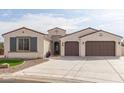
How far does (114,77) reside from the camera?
1420 cm

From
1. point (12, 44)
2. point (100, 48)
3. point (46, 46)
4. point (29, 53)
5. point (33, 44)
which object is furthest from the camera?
point (46, 46)

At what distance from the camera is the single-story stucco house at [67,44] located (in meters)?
27.8

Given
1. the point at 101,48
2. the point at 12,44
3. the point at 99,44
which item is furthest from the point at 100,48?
the point at 12,44

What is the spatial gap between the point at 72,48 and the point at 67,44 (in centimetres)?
69

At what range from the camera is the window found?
2783 centimetres

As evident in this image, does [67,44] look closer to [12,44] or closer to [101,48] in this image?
[101,48]

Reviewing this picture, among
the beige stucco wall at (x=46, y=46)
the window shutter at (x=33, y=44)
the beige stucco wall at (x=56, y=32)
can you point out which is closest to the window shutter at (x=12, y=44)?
the window shutter at (x=33, y=44)

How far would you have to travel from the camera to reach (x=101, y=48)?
2894cm

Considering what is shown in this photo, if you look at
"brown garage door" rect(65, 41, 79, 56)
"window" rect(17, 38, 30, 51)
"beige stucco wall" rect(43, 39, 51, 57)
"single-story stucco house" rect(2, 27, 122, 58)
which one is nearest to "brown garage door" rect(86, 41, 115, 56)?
"single-story stucco house" rect(2, 27, 122, 58)

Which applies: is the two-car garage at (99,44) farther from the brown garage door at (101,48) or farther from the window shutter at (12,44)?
the window shutter at (12,44)

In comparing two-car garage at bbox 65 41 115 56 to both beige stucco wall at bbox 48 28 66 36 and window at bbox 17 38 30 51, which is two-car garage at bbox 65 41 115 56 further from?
window at bbox 17 38 30 51

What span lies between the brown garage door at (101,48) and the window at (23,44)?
6078 mm
